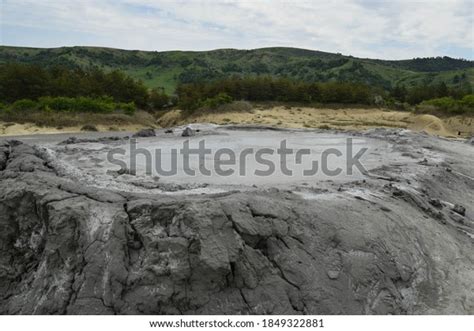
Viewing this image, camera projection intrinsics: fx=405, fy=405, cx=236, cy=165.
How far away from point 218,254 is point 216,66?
60.4 meters

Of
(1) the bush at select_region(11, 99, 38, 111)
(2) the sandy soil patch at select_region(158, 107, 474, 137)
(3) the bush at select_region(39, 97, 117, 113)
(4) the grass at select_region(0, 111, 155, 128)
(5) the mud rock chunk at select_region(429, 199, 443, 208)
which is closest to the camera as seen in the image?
(5) the mud rock chunk at select_region(429, 199, 443, 208)

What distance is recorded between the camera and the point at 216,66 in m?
62.2

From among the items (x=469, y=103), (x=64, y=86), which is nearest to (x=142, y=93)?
(x=64, y=86)

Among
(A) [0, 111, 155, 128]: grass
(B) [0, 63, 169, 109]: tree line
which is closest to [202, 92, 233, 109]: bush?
(A) [0, 111, 155, 128]: grass

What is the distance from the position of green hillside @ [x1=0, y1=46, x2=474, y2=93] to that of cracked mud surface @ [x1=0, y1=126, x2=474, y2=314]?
43.1 m

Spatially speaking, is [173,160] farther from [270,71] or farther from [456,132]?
[270,71]

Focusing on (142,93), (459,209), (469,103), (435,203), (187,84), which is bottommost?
(459,209)

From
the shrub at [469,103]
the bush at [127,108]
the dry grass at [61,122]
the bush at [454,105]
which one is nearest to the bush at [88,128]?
the dry grass at [61,122]

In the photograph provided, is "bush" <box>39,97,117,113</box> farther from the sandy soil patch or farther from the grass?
the sandy soil patch

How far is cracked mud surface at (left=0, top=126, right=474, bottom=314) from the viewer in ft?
12.9

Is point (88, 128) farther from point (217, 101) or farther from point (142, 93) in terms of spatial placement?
point (142, 93)

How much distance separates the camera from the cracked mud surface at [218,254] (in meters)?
3.93

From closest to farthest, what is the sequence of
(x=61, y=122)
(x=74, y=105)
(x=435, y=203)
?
(x=435, y=203)
(x=61, y=122)
(x=74, y=105)

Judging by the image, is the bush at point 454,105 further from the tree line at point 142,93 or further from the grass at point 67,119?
the grass at point 67,119
